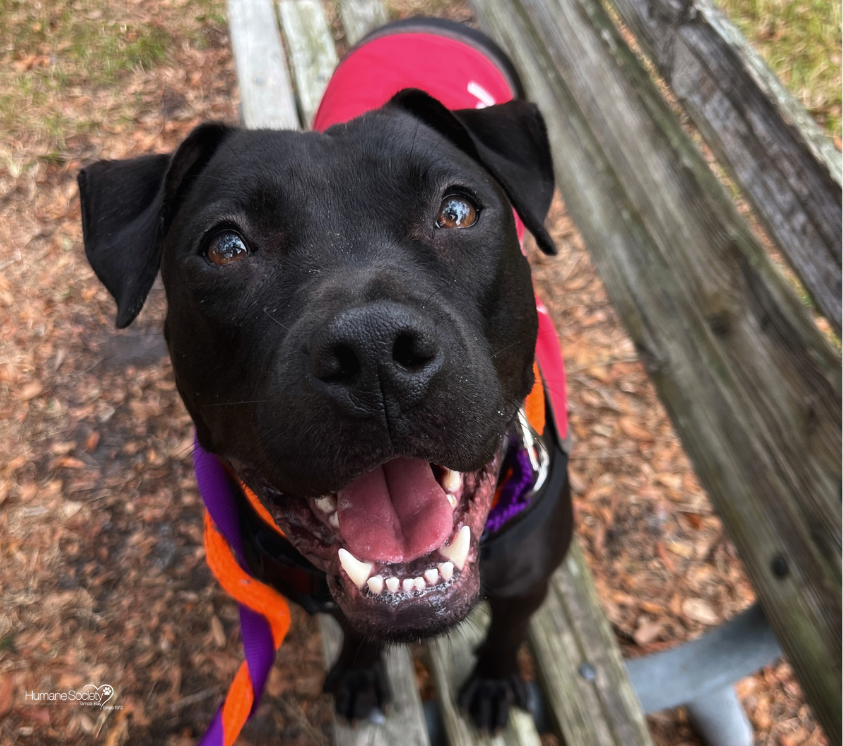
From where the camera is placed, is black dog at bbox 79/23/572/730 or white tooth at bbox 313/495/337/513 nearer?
black dog at bbox 79/23/572/730

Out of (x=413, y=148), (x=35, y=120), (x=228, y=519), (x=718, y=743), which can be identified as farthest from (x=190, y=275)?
(x=35, y=120)

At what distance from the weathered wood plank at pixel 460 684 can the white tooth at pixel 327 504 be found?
2.50ft

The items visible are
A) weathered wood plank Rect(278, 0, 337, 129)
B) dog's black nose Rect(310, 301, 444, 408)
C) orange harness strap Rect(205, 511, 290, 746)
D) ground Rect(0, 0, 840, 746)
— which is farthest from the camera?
weathered wood plank Rect(278, 0, 337, 129)

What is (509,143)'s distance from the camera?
2.11m

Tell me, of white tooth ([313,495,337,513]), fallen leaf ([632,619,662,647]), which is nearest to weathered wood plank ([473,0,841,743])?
fallen leaf ([632,619,662,647])

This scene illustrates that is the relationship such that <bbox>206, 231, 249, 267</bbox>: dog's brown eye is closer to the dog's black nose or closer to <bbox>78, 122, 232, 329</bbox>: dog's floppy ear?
<bbox>78, 122, 232, 329</bbox>: dog's floppy ear

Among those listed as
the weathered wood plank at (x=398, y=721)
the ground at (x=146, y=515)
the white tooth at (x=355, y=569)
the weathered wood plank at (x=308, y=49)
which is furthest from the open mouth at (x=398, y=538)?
the weathered wood plank at (x=308, y=49)

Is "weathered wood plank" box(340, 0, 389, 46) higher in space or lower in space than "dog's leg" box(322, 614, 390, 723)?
higher

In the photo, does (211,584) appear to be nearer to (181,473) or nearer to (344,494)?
(181,473)

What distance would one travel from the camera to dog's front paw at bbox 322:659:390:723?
7.80 feet

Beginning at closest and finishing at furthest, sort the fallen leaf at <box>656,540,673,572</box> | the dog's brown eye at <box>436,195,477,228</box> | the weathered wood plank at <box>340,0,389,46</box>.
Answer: the dog's brown eye at <box>436,195,477,228</box> → the fallen leaf at <box>656,540,673,572</box> → the weathered wood plank at <box>340,0,389,46</box>

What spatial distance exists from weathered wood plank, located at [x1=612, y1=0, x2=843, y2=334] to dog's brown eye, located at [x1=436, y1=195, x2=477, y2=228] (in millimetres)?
957

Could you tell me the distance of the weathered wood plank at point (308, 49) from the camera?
13.5 feet

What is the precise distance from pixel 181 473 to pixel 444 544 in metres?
2.35
